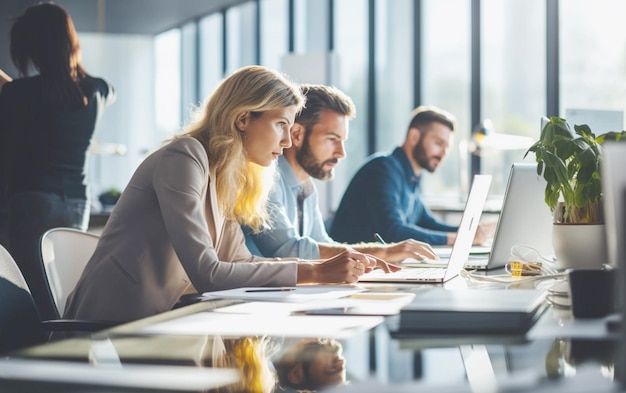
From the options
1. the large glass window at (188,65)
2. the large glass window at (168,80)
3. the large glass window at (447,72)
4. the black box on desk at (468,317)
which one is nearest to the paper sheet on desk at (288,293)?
the black box on desk at (468,317)

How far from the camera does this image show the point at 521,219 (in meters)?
2.37

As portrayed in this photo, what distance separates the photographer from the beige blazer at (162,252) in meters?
1.96

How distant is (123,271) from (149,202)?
0.18 metres

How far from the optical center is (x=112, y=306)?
6.74 ft

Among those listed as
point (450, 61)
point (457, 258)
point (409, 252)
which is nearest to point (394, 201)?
point (409, 252)

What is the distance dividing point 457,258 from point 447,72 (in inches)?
216

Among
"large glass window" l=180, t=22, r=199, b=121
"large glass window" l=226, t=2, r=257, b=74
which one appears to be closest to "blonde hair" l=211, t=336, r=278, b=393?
"large glass window" l=226, t=2, r=257, b=74

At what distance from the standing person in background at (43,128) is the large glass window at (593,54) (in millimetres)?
3835

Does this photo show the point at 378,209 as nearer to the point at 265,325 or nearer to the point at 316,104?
the point at 316,104

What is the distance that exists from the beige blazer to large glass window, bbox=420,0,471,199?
5.26 metres

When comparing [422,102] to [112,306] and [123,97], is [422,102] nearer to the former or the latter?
[123,97]

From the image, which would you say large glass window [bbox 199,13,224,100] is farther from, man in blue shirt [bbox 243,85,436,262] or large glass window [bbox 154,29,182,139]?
man in blue shirt [bbox 243,85,436,262]

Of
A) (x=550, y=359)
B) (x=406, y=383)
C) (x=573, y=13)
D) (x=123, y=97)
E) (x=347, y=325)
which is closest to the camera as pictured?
(x=406, y=383)

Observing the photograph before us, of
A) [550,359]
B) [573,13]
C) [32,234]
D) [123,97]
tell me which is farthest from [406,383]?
[123,97]
